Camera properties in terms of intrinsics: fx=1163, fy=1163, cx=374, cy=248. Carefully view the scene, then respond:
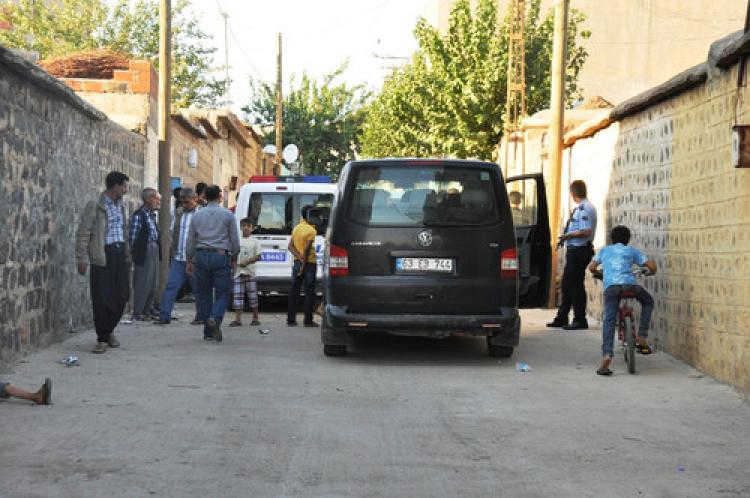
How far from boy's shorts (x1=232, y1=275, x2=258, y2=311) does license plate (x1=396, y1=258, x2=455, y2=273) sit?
4.66 metres

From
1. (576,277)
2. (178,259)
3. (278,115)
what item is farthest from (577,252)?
(278,115)

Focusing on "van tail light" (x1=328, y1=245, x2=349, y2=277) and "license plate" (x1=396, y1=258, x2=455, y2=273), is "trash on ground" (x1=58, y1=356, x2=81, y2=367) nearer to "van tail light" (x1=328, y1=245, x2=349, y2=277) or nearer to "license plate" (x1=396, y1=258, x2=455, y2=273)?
"van tail light" (x1=328, y1=245, x2=349, y2=277)

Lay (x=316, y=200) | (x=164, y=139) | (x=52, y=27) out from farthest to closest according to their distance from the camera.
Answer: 1. (x=52, y=27)
2. (x=164, y=139)
3. (x=316, y=200)

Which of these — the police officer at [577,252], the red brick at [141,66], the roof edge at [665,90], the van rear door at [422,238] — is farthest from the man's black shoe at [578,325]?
the red brick at [141,66]

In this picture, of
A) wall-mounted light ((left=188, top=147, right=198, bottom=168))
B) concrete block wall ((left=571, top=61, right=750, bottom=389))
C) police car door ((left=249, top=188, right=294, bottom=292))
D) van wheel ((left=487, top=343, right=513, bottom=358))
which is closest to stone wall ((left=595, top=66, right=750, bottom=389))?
concrete block wall ((left=571, top=61, right=750, bottom=389))

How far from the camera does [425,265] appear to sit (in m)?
10.7

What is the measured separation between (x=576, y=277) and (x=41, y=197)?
6752 mm

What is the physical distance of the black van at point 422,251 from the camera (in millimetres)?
10719

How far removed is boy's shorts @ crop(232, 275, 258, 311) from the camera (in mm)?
14953

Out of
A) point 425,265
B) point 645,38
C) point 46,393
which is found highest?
point 645,38

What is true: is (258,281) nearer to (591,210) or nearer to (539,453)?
(591,210)

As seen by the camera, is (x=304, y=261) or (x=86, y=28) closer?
(x=304, y=261)

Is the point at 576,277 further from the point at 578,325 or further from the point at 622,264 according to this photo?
the point at 622,264

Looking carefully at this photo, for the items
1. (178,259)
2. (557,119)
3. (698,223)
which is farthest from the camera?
(557,119)
